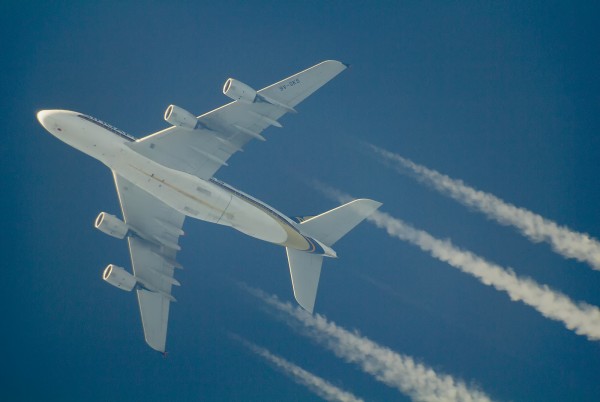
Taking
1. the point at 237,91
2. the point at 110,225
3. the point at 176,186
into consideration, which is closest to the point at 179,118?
the point at 237,91

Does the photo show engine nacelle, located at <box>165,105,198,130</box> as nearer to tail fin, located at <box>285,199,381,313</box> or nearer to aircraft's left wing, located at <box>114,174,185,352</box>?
aircraft's left wing, located at <box>114,174,185,352</box>

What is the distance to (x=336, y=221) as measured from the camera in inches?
2060

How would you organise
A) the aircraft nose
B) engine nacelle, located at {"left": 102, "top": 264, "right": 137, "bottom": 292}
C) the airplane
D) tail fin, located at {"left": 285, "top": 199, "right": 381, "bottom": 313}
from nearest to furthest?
the airplane < the aircraft nose < tail fin, located at {"left": 285, "top": 199, "right": 381, "bottom": 313} < engine nacelle, located at {"left": 102, "top": 264, "right": 137, "bottom": 292}

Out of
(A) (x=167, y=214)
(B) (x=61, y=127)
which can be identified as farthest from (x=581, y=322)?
(B) (x=61, y=127)

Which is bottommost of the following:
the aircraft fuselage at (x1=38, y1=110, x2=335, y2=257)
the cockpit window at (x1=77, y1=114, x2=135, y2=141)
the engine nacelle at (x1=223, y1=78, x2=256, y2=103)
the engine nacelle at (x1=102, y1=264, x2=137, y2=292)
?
the engine nacelle at (x1=102, y1=264, x2=137, y2=292)

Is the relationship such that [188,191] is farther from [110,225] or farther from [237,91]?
[237,91]

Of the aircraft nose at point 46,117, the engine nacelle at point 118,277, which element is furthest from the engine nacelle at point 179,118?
the engine nacelle at point 118,277

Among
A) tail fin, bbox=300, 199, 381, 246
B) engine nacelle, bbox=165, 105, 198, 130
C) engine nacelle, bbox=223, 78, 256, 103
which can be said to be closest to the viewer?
engine nacelle, bbox=223, 78, 256, 103

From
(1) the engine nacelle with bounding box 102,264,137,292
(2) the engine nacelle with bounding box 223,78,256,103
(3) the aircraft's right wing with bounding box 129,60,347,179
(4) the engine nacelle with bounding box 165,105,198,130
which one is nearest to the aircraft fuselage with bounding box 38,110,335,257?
(3) the aircraft's right wing with bounding box 129,60,347,179

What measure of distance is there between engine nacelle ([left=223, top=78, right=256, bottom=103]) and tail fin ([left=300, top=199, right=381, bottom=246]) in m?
11.9

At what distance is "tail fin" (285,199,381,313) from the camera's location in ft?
171

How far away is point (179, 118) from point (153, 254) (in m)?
13.9

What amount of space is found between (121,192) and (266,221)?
41.4ft

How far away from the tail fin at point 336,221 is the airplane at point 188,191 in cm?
8
